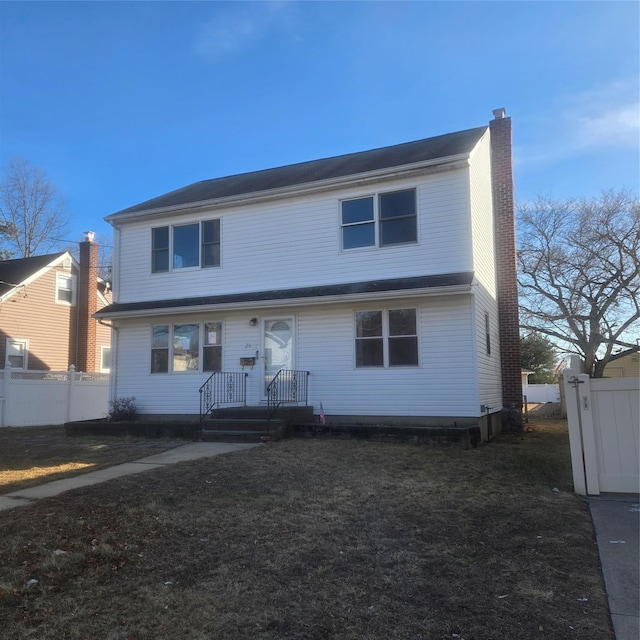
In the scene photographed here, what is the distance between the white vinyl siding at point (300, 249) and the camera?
39.1 ft

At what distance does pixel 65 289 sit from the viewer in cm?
2255

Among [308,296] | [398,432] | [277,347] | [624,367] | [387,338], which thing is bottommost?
[398,432]

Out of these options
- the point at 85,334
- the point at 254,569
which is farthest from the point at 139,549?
the point at 85,334

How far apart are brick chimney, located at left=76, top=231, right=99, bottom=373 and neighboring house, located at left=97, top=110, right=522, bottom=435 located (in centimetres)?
822

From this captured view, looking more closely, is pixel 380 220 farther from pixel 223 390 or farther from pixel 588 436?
pixel 588 436

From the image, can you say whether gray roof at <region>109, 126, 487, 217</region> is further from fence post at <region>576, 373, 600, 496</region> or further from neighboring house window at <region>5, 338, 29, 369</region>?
neighboring house window at <region>5, 338, 29, 369</region>

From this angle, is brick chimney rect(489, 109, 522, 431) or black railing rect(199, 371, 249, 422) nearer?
black railing rect(199, 371, 249, 422)

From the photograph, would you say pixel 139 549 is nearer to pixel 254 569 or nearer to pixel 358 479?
pixel 254 569

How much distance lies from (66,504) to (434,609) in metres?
4.19

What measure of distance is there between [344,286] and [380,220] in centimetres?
173

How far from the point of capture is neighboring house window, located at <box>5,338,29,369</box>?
2012 centimetres

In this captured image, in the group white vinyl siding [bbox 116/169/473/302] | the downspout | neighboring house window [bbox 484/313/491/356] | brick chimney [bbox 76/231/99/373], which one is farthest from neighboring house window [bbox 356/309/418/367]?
brick chimney [bbox 76/231/99/373]

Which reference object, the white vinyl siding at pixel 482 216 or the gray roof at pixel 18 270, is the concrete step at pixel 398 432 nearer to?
the white vinyl siding at pixel 482 216

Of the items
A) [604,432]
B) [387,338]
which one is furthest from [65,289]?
[604,432]
